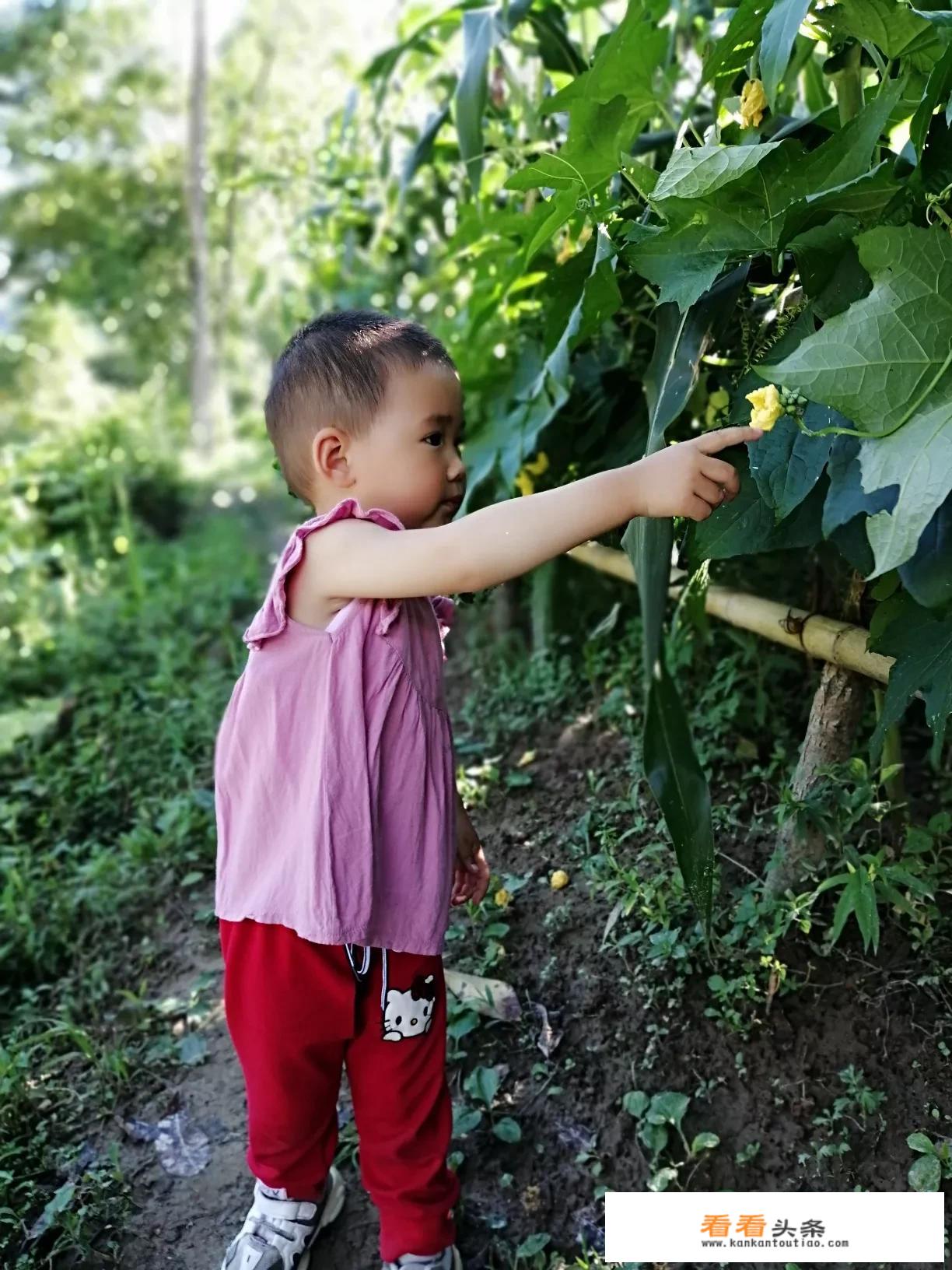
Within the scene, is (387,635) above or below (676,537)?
below

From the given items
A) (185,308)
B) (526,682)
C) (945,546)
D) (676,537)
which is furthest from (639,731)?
(185,308)

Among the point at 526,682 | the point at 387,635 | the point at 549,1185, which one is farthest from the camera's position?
the point at 526,682

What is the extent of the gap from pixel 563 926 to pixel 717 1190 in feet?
1.48

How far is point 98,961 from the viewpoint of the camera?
1.96 metres

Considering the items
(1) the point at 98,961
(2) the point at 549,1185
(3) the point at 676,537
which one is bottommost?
(2) the point at 549,1185

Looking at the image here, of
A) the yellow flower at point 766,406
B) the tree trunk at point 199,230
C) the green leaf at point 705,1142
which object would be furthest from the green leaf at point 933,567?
the tree trunk at point 199,230

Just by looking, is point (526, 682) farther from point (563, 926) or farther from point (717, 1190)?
point (717, 1190)

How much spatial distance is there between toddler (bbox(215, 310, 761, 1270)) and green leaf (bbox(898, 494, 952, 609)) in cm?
44

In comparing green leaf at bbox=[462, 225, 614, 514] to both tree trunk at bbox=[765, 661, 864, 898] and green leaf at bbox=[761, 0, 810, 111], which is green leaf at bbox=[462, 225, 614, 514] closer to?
green leaf at bbox=[761, 0, 810, 111]

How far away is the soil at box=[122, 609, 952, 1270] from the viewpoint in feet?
4.29

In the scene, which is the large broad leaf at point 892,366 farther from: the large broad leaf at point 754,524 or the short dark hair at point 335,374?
the short dark hair at point 335,374

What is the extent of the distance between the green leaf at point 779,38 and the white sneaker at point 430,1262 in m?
1.35

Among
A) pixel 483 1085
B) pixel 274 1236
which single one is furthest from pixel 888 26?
pixel 274 1236

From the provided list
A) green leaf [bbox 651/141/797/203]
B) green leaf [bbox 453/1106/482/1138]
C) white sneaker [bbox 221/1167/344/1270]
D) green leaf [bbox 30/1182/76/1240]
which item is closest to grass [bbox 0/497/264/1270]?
green leaf [bbox 30/1182/76/1240]
